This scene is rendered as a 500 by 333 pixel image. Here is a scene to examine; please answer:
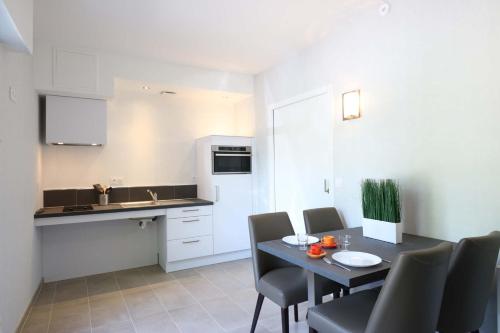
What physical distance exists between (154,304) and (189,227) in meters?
1.09

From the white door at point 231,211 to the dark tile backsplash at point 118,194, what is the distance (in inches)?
22.8

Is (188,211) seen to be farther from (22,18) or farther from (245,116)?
(22,18)

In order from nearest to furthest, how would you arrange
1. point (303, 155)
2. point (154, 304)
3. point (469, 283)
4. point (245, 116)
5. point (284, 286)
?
point (469, 283), point (284, 286), point (154, 304), point (303, 155), point (245, 116)

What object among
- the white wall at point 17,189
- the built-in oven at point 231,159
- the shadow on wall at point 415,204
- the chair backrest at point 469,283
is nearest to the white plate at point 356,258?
the chair backrest at point 469,283

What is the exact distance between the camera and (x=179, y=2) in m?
2.43

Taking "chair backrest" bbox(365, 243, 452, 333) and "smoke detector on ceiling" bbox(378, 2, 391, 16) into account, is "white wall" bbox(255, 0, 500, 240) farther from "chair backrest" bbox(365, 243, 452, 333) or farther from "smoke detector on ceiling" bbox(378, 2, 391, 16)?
"chair backrest" bbox(365, 243, 452, 333)

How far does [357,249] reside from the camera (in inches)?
72.2

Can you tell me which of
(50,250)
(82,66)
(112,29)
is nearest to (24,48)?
(112,29)

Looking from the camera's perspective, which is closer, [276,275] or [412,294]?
[412,294]

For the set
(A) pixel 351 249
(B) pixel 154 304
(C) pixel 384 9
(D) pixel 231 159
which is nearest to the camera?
(A) pixel 351 249

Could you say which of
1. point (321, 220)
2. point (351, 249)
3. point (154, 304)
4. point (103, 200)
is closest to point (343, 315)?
point (351, 249)

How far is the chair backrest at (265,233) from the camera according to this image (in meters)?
2.18

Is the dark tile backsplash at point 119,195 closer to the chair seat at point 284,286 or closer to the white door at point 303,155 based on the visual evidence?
the white door at point 303,155

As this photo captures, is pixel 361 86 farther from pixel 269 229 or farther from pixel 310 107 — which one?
pixel 269 229
